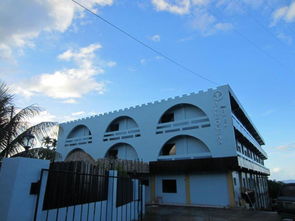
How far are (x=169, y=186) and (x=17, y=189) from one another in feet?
56.9

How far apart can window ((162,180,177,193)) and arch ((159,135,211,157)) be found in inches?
103

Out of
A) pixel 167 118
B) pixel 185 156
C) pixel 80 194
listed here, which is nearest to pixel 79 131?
pixel 167 118

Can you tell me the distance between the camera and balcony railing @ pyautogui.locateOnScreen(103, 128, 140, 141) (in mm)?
23039

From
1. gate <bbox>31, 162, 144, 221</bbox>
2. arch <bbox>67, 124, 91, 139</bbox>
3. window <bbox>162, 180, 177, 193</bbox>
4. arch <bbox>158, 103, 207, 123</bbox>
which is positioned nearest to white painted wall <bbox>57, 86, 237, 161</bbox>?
arch <bbox>158, 103, 207, 123</bbox>

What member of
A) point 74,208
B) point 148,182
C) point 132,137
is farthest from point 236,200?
point 74,208

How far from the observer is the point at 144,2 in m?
7.24

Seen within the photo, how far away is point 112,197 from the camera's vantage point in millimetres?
7988

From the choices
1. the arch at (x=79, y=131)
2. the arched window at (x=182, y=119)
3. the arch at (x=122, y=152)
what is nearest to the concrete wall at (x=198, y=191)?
the arched window at (x=182, y=119)

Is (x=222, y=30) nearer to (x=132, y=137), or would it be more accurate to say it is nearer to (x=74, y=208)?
(x=74, y=208)

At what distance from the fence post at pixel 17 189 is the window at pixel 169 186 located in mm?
16678

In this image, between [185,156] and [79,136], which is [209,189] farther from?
A: [79,136]

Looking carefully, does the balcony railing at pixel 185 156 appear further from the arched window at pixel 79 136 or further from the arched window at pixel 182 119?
the arched window at pixel 79 136

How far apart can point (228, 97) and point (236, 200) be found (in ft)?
28.2

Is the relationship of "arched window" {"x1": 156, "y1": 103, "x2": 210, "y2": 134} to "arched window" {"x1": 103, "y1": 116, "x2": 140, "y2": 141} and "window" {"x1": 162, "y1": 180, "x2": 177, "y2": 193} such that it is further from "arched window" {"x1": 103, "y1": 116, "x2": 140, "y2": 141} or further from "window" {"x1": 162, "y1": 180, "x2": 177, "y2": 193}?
"window" {"x1": 162, "y1": 180, "x2": 177, "y2": 193}
